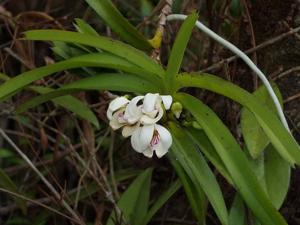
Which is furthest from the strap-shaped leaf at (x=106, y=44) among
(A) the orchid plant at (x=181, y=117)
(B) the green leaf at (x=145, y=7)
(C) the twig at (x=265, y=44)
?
(B) the green leaf at (x=145, y=7)

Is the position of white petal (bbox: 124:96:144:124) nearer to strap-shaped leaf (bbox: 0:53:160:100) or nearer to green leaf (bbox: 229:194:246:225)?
strap-shaped leaf (bbox: 0:53:160:100)

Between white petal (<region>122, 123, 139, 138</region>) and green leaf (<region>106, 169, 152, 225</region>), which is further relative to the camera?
green leaf (<region>106, 169, 152, 225</region>)

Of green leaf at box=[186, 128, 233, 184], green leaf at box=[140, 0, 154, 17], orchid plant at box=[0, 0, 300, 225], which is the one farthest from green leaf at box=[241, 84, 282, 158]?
green leaf at box=[140, 0, 154, 17]

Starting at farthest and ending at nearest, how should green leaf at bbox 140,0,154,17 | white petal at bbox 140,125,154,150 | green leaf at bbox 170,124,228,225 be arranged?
green leaf at bbox 140,0,154,17
green leaf at bbox 170,124,228,225
white petal at bbox 140,125,154,150

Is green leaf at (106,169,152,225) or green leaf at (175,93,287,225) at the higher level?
green leaf at (175,93,287,225)

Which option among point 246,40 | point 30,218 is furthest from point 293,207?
point 30,218

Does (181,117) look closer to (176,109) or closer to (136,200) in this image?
(176,109)

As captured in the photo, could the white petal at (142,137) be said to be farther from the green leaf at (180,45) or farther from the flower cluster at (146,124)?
the green leaf at (180,45)
